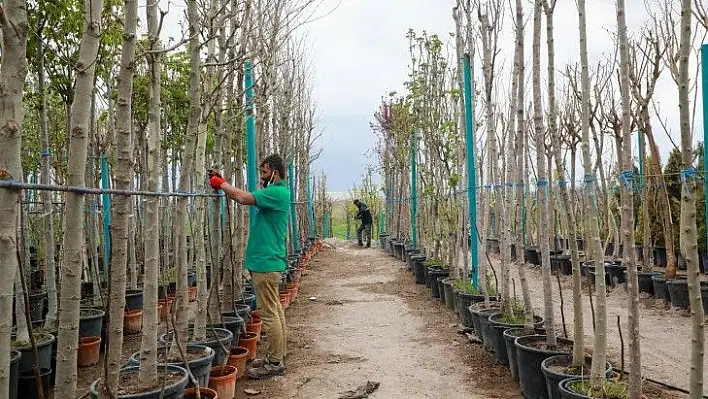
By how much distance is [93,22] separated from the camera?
93.7 inches

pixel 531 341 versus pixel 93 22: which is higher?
pixel 93 22

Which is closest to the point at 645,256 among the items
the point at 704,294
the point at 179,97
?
the point at 704,294

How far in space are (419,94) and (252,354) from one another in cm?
563

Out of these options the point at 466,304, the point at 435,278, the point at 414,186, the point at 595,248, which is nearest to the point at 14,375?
the point at 595,248

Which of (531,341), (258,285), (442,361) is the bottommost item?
(442,361)

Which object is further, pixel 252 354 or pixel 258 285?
pixel 252 354

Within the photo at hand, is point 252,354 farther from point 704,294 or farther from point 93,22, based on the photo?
point 704,294

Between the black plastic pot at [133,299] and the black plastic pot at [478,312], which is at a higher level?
the black plastic pot at [133,299]

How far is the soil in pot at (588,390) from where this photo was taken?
3168 mm

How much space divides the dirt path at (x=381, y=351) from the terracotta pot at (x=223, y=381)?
0.28 meters

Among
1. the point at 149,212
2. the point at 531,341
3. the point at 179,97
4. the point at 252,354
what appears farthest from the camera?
the point at 179,97

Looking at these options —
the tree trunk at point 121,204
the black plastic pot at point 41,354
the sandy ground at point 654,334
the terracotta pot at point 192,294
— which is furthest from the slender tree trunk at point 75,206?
the terracotta pot at point 192,294

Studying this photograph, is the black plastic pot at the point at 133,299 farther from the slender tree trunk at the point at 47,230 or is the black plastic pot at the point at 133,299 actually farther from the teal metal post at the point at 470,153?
the teal metal post at the point at 470,153

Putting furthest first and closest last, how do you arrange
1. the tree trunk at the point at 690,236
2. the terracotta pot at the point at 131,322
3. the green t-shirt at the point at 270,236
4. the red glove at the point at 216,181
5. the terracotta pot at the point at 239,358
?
the terracotta pot at the point at 131,322, the green t-shirt at the point at 270,236, the terracotta pot at the point at 239,358, the red glove at the point at 216,181, the tree trunk at the point at 690,236
